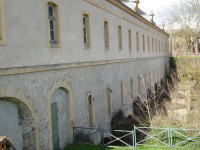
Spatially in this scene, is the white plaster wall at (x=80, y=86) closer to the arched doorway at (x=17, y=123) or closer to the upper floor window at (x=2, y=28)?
the arched doorway at (x=17, y=123)

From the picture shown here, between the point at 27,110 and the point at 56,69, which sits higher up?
the point at 56,69

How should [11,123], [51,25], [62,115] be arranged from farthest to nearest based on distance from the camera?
1. [62,115]
2. [51,25]
3. [11,123]

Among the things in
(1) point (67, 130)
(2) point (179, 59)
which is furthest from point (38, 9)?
(2) point (179, 59)

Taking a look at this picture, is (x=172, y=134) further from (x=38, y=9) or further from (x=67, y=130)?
(x=38, y=9)

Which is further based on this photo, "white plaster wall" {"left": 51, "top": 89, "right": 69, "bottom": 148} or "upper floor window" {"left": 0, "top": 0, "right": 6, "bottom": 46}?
"white plaster wall" {"left": 51, "top": 89, "right": 69, "bottom": 148}

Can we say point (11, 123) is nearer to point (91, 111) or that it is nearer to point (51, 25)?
point (51, 25)

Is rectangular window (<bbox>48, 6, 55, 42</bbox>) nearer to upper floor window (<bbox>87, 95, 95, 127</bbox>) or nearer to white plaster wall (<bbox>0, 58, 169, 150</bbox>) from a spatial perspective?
white plaster wall (<bbox>0, 58, 169, 150</bbox>)

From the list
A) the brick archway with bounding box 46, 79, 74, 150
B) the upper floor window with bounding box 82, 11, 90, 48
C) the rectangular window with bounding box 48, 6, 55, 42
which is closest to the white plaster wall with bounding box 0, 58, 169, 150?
the brick archway with bounding box 46, 79, 74, 150

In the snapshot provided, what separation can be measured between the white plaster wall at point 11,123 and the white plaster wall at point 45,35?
132cm

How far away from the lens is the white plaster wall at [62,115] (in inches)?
390

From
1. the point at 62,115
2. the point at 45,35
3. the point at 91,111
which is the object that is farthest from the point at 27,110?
the point at 91,111

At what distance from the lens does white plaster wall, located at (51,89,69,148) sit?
32.5 feet

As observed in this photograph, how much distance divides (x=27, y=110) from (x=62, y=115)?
2.60m

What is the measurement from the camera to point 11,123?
722 cm
